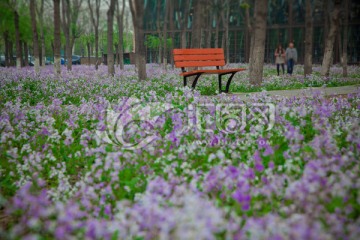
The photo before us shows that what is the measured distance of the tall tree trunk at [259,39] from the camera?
1332 centimetres

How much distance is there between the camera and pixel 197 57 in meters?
12.4

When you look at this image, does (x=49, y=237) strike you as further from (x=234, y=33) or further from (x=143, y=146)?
(x=234, y=33)

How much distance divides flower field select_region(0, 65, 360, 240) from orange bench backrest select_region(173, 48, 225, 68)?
13.6 ft

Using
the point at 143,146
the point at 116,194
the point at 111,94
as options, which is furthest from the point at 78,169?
the point at 111,94

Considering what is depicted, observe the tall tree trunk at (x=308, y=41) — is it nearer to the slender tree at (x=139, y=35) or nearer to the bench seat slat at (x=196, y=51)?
the bench seat slat at (x=196, y=51)

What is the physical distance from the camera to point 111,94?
1152 centimetres

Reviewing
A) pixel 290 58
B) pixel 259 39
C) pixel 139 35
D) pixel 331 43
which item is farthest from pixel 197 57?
pixel 290 58

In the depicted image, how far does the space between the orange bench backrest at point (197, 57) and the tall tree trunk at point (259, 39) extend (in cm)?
173

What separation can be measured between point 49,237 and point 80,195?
2.80ft

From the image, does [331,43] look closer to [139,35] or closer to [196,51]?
[196,51]

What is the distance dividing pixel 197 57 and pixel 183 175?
8627 mm

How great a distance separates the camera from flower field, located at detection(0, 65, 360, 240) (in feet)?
8.99

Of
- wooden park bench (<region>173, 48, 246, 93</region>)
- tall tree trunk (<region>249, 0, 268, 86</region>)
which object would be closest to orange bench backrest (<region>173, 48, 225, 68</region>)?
wooden park bench (<region>173, 48, 246, 93</region>)

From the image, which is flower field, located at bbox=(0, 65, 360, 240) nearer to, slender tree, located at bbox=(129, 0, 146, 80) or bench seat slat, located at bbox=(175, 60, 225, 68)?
bench seat slat, located at bbox=(175, 60, 225, 68)
